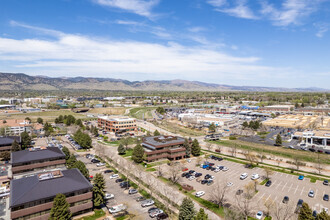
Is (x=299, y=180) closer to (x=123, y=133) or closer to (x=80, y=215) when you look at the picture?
(x=80, y=215)

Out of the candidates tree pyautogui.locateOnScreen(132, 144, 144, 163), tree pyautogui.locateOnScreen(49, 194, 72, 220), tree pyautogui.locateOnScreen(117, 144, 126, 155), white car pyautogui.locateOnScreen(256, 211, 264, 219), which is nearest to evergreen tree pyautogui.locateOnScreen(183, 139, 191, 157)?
tree pyautogui.locateOnScreen(132, 144, 144, 163)

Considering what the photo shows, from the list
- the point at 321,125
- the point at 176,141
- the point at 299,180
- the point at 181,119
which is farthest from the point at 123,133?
the point at 321,125

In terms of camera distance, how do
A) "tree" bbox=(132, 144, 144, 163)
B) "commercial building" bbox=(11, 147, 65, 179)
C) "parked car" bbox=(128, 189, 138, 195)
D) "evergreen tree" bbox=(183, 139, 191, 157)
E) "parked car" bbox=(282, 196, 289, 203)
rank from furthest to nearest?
1. "evergreen tree" bbox=(183, 139, 191, 157)
2. "tree" bbox=(132, 144, 144, 163)
3. "commercial building" bbox=(11, 147, 65, 179)
4. "parked car" bbox=(128, 189, 138, 195)
5. "parked car" bbox=(282, 196, 289, 203)

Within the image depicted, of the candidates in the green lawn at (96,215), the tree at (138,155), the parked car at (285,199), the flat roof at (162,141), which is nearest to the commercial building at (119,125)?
the flat roof at (162,141)

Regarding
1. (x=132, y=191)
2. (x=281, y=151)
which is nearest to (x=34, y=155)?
(x=132, y=191)

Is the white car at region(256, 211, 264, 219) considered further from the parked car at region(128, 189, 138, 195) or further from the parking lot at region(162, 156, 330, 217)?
the parked car at region(128, 189, 138, 195)

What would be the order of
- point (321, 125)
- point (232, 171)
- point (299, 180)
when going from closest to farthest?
1. point (299, 180)
2. point (232, 171)
3. point (321, 125)

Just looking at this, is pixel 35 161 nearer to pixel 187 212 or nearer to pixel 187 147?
pixel 187 212
